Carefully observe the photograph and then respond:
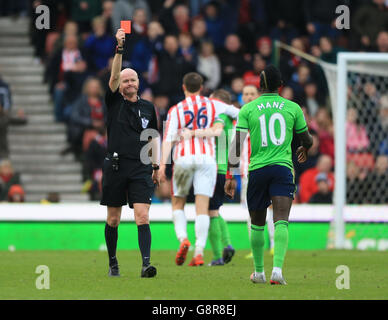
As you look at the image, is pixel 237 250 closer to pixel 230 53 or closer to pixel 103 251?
pixel 103 251

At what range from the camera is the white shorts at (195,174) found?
12.9m

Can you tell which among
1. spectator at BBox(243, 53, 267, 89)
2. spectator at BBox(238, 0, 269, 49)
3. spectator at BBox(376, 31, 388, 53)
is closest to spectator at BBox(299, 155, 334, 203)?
spectator at BBox(243, 53, 267, 89)

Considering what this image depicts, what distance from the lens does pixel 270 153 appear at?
9.80m

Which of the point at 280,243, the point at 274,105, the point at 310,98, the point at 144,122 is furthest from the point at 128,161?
the point at 310,98

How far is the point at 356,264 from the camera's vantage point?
12.9 metres

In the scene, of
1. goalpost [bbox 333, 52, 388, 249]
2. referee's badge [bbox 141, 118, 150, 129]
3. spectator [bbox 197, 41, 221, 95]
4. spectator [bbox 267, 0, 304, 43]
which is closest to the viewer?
referee's badge [bbox 141, 118, 150, 129]

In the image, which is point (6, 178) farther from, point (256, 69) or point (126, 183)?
point (126, 183)

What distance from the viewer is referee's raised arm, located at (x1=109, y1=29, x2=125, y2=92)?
10011mm

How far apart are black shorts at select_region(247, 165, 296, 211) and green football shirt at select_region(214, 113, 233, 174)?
3193 mm

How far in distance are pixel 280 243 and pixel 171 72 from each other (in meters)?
10.2

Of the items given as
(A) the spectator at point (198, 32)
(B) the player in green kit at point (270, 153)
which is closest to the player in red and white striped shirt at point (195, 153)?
(B) the player in green kit at point (270, 153)

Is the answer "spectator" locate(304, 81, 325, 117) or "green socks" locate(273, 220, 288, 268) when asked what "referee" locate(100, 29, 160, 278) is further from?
"spectator" locate(304, 81, 325, 117)
